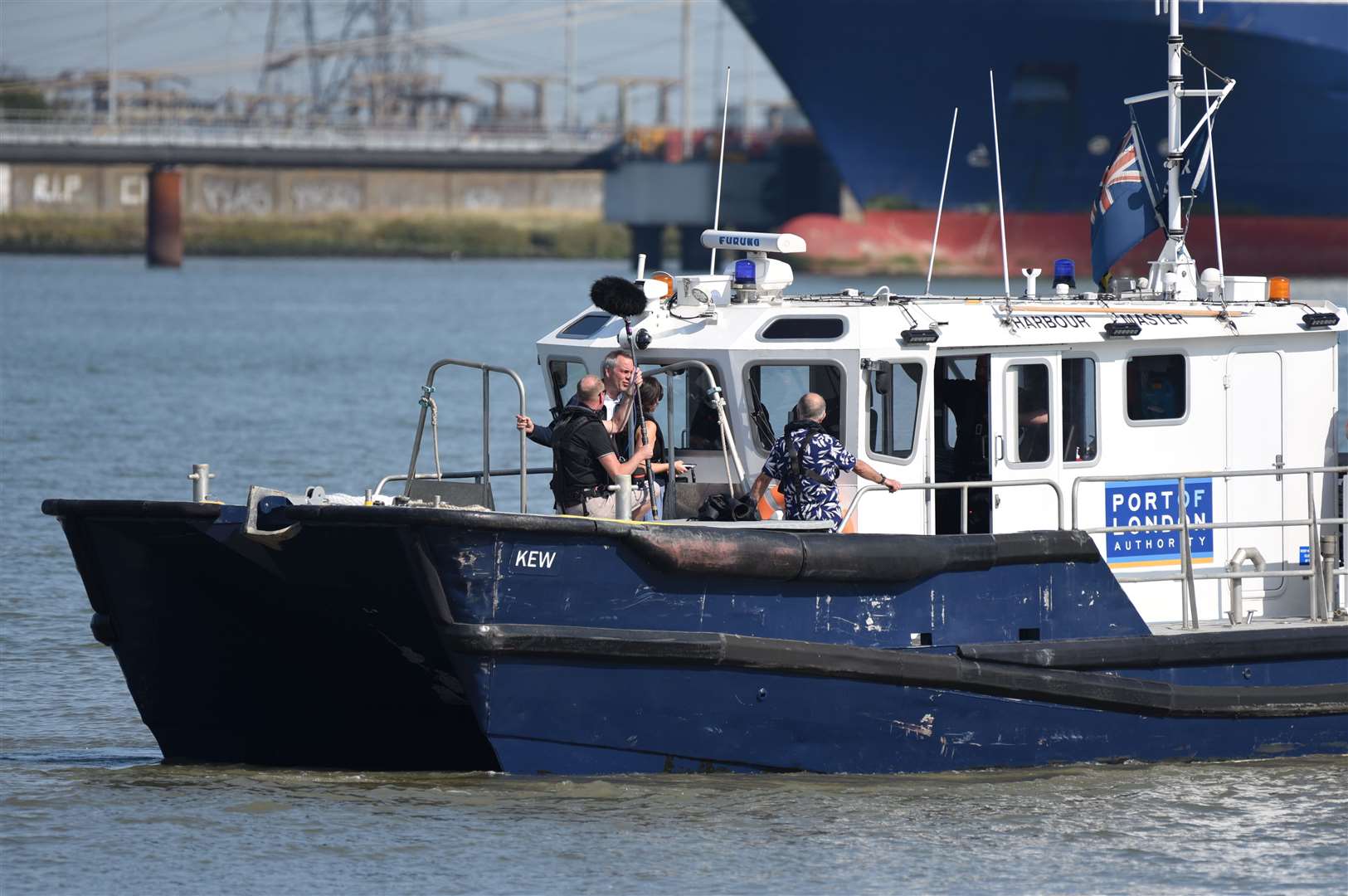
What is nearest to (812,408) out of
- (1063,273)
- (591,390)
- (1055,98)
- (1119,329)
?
(591,390)

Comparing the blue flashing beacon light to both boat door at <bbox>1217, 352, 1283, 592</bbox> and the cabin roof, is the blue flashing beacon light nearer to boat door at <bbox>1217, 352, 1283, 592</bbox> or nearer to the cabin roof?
the cabin roof

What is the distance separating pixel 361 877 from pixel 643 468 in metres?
2.51

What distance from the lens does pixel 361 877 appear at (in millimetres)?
8656

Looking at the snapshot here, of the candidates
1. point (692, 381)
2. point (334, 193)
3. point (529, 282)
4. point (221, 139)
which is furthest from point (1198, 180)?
point (334, 193)

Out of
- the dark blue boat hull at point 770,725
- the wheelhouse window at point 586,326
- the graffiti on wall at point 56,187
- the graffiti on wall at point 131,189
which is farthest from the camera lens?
the graffiti on wall at point 131,189

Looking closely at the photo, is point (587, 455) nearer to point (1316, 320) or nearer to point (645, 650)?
point (645, 650)

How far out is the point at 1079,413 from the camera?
10.5 m

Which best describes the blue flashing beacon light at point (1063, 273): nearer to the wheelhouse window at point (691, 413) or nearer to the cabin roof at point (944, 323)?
the cabin roof at point (944, 323)

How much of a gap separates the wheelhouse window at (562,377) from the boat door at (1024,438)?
7.07ft

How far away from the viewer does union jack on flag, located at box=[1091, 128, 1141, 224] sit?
11820mm

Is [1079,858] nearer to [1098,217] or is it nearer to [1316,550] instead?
[1316,550]

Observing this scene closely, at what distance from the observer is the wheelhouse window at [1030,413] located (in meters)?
10.3

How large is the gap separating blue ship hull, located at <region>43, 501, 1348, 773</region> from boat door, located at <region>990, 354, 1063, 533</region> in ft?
1.58

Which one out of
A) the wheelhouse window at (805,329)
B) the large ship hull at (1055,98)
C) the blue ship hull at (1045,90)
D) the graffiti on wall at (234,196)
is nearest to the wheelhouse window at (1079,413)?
the wheelhouse window at (805,329)
